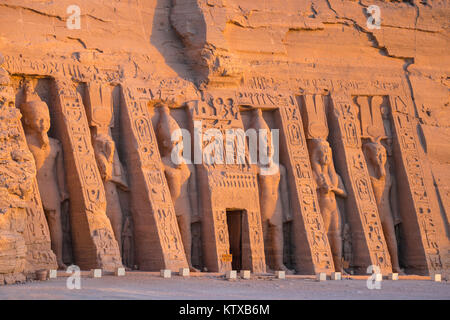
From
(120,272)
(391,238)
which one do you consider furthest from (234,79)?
(120,272)

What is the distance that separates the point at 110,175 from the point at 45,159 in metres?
1.30

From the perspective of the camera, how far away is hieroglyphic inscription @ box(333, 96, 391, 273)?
20.7m

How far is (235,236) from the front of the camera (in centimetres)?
1986

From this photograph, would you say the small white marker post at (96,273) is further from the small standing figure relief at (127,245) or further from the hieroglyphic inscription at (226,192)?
the hieroglyphic inscription at (226,192)

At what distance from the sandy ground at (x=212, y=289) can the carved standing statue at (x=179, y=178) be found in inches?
90.9

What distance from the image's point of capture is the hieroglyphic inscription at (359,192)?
67.9ft

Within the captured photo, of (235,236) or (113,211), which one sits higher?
(113,211)

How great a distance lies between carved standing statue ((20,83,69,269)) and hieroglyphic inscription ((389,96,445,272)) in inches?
313

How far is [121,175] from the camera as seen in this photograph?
18547mm

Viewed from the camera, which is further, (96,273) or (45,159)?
(45,159)

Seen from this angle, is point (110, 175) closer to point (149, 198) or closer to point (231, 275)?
point (149, 198)

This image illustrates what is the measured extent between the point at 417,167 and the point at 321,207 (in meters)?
2.64

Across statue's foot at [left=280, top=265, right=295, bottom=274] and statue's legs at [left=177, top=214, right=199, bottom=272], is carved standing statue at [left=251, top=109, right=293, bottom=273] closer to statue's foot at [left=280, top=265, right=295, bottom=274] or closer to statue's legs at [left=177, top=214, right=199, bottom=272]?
statue's foot at [left=280, top=265, right=295, bottom=274]

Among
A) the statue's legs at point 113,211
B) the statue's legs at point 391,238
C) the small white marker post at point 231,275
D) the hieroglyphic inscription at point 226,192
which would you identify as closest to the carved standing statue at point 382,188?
the statue's legs at point 391,238
